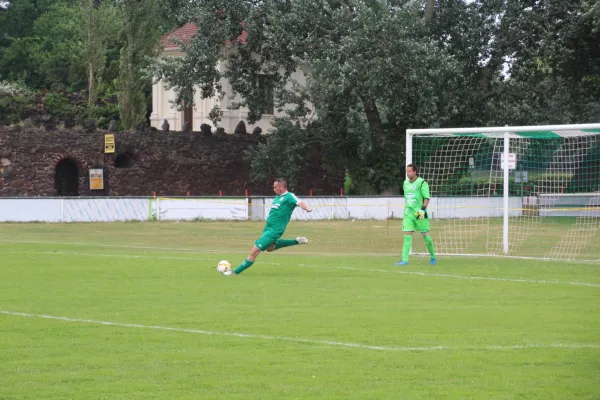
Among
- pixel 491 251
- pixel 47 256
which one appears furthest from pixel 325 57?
pixel 47 256

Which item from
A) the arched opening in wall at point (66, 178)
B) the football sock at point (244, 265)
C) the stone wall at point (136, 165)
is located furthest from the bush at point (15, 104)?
the football sock at point (244, 265)

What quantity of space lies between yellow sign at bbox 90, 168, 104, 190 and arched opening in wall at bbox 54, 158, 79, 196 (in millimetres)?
1066

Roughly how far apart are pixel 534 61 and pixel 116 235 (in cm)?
2178

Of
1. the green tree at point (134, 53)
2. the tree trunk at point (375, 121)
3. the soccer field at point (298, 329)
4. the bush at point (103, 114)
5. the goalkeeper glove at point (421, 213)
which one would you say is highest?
the green tree at point (134, 53)

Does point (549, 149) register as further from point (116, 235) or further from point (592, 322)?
point (592, 322)

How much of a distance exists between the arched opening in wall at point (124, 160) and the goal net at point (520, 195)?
1514cm

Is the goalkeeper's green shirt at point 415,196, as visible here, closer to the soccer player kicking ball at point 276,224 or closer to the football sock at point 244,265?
the soccer player kicking ball at point 276,224

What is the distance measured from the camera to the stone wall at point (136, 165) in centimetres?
4828

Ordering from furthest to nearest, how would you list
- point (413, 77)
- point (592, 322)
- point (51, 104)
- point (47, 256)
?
point (51, 104) < point (413, 77) < point (47, 256) < point (592, 322)

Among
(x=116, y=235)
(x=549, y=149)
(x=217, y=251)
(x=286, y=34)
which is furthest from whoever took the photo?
(x=286, y=34)

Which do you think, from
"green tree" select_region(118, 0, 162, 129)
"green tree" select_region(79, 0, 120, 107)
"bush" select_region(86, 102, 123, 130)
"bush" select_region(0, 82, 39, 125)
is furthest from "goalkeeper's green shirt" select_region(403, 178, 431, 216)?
"bush" select_region(86, 102, 123, 130)

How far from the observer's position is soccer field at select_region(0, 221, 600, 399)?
8492 millimetres

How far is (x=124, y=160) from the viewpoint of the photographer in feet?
169

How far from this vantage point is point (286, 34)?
4447cm
